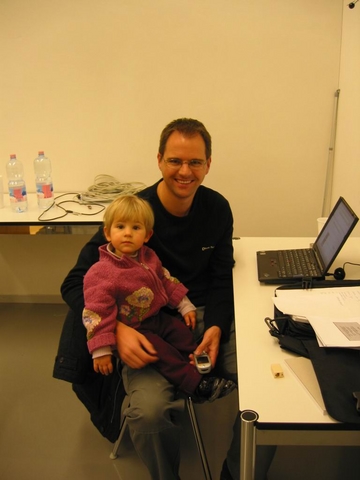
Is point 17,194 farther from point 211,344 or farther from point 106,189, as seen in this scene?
point 211,344

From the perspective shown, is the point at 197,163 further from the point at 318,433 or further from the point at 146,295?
the point at 318,433

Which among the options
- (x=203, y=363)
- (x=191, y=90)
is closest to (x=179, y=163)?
(x=203, y=363)

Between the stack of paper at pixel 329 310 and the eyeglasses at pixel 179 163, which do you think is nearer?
the stack of paper at pixel 329 310

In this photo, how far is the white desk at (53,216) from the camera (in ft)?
7.47

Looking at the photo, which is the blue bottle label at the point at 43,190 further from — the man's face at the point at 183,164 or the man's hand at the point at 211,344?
the man's hand at the point at 211,344

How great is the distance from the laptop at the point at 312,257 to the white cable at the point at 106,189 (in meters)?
1.13

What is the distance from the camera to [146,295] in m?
1.46

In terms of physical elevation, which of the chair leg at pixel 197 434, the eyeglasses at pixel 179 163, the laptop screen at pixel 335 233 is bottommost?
the chair leg at pixel 197 434

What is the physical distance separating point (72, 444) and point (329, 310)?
1241 millimetres

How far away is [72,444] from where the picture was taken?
1824mm

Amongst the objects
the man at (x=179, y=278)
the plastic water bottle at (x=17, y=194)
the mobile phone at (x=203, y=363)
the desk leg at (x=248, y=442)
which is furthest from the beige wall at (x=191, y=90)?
the desk leg at (x=248, y=442)

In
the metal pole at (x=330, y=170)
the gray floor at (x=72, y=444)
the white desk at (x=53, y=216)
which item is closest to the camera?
the gray floor at (x=72, y=444)

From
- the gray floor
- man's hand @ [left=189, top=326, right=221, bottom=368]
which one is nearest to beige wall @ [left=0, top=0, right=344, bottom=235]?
the gray floor

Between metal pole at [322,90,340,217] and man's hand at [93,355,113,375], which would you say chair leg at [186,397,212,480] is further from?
metal pole at [322,90,340,217]
